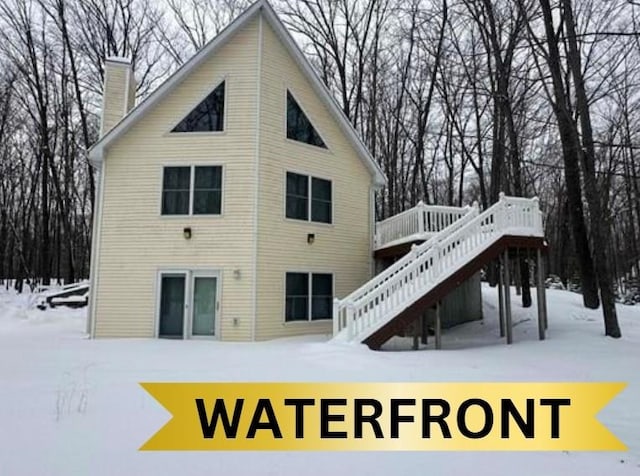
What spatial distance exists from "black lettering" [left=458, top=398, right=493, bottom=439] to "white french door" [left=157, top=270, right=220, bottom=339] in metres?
7.53

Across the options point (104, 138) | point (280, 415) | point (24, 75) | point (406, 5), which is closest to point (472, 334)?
point (280, 415)

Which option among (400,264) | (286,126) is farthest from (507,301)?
(286,126)

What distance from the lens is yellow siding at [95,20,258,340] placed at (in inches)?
434

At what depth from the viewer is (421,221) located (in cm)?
1202

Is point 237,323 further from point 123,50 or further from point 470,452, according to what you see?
point 123,50

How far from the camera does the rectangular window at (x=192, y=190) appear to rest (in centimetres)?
1141

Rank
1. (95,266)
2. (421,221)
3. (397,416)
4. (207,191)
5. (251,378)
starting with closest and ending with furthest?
(397,416)
(251,378)
(95,266)
(207,191)
(421,221)

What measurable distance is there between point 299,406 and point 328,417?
12.2 inches

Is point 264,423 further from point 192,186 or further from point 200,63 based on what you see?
point 200,63

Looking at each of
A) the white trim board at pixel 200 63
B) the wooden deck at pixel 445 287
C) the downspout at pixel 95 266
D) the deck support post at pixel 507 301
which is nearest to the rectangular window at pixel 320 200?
the white trim board at pixel 200 63

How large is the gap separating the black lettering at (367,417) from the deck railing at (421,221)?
26.0 ft

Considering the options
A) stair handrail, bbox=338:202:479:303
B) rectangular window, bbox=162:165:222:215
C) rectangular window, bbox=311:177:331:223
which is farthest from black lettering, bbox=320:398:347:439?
rectangular window, bbox=311:177:331:223

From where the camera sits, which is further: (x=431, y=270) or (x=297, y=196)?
(x=297, y=196)

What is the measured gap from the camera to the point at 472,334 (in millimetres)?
12547
